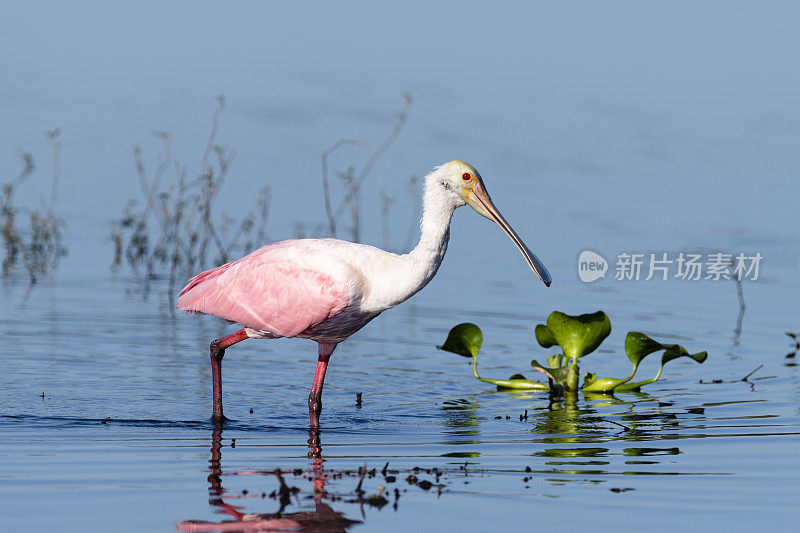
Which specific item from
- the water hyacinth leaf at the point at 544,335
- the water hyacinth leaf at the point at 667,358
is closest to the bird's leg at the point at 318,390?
the water hyacinth leaf at the point at 544,335

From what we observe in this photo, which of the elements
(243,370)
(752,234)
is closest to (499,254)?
(752,234)

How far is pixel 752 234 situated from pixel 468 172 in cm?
991

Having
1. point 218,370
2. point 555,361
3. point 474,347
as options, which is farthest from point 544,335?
point 218,370

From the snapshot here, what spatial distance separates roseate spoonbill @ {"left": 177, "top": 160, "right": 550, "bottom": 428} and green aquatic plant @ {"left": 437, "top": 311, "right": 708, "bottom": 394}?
1.20 m

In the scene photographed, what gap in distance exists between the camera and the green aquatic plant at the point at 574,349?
1067cm

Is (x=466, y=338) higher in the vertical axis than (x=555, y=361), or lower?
higher

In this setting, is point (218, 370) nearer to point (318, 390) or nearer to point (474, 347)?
point (318, 390)

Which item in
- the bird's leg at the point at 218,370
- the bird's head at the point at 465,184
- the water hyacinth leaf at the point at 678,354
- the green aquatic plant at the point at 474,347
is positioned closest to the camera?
the bird's head at the point at 465,184

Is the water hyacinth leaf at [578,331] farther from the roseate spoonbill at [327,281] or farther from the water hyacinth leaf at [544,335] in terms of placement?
the roseate spoonbill at [327,281]

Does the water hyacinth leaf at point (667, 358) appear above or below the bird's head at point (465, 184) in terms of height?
below

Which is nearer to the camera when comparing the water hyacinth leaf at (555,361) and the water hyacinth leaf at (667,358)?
the water hyacinth leaf at (667,358)

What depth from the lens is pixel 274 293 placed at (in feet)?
31.7

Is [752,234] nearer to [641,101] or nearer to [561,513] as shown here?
[561,513]

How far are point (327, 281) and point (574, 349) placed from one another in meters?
2.50
